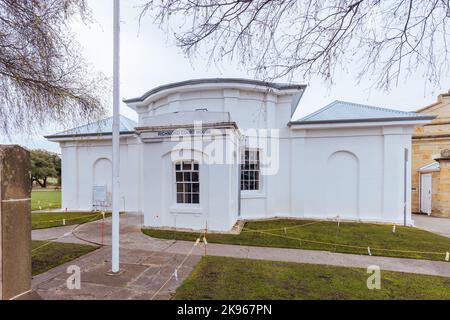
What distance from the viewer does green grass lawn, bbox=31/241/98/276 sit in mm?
5672

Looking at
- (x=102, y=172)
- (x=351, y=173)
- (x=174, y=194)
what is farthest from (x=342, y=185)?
(x=102, y=172)

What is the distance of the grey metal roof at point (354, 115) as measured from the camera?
1145 centimetres

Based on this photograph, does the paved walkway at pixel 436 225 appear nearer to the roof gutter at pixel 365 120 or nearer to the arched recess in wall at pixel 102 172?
the roof gutter at pixel 365 120

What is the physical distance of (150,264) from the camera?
580cm

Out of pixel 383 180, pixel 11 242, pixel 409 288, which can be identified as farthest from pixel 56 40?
pixel 383 180

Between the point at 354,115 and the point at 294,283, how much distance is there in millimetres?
10573

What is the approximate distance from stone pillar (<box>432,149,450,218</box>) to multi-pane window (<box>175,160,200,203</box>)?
15.7 m

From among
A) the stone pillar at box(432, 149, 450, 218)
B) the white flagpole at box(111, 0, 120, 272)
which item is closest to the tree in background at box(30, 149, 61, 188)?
the white flagpole at box(111, 0, 120, 272)

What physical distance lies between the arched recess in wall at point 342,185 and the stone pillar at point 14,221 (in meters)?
12.7

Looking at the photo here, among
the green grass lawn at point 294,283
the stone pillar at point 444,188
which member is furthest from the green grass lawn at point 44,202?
the stone pillar at point 444,188

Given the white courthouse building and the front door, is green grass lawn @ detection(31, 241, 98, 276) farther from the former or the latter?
the front door

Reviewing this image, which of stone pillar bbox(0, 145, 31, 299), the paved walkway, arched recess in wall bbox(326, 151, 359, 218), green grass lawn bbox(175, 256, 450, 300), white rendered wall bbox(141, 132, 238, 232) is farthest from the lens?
arched recess in wall bbox(326, 151, 359, 218)

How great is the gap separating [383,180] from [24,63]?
14.6 meters

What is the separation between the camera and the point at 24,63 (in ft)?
15.8
